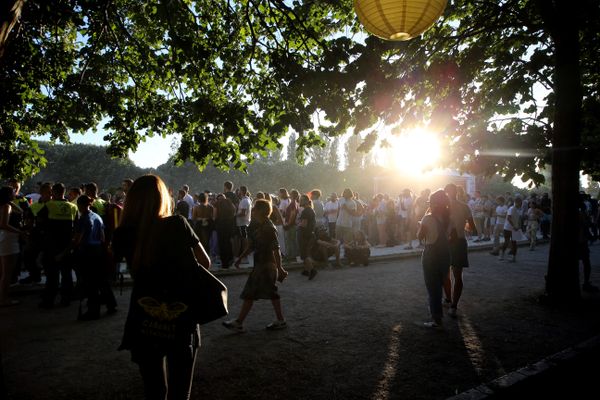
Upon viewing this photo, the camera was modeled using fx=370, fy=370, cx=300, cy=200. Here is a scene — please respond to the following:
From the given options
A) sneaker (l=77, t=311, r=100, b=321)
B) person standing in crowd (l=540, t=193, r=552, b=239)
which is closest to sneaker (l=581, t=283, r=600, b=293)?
sneaker (l=77, t=311, r=100, b=321)

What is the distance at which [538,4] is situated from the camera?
6.33m

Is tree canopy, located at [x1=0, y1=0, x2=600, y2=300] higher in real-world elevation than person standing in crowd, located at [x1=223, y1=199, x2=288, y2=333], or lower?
higher

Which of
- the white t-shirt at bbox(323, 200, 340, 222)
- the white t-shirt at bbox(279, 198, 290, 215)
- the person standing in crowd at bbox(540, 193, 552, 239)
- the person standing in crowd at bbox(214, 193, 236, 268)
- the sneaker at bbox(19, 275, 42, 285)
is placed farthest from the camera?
the person standing in crowd at bbox(540, 193, 552, 239)

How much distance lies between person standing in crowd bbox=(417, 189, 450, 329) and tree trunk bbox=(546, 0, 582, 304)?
2.65 m

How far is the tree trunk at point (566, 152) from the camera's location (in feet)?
21.0

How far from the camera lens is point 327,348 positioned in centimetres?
454

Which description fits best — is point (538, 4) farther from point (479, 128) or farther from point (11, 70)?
point (11, 70)

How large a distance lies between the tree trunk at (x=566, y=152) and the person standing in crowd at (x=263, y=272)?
4917mm

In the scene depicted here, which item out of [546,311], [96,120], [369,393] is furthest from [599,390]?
[96,120]

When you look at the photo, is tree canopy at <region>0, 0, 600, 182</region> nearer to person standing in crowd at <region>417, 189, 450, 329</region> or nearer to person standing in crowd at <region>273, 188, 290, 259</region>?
person standing in crowd at <region>417, 189, 450, 329</region>

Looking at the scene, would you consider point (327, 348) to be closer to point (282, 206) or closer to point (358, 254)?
point (358, 254)

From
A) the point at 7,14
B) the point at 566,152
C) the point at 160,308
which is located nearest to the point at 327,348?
the point at 160,308

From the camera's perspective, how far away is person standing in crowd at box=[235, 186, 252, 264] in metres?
11.1

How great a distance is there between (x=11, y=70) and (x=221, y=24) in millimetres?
4098
